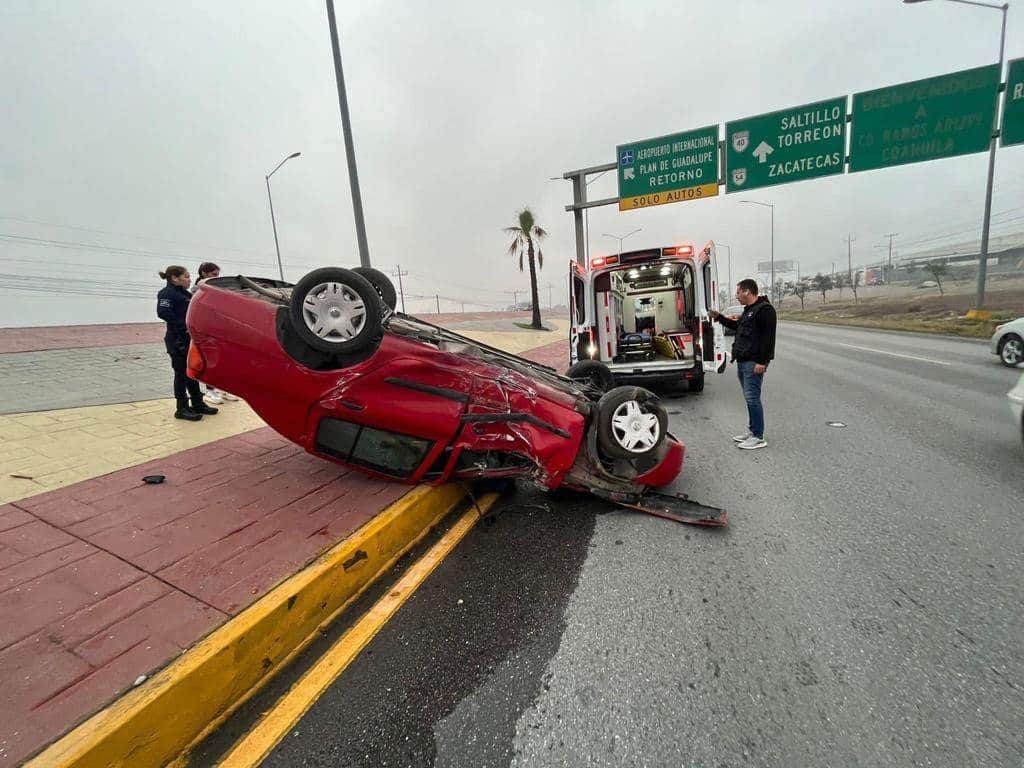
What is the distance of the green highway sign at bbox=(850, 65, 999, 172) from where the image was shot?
10727 millimetres

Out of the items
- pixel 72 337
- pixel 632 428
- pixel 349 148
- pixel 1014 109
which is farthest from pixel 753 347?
pixel 72 337

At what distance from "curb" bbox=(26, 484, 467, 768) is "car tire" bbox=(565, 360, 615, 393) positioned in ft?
10.6

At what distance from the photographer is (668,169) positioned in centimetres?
1237

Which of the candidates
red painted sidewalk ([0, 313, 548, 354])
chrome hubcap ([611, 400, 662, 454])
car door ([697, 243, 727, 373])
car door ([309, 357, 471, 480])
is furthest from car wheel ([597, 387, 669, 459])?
red painted sidewalk ([0, 313, 548, 354])

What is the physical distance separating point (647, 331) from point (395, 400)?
22.5ft

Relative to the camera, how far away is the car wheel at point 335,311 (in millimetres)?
2896

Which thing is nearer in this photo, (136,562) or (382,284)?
(136,562)

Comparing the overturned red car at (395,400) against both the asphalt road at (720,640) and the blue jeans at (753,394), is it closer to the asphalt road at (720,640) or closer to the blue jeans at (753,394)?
the asphalt road at (720,640)

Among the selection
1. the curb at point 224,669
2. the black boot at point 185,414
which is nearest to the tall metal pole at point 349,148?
the black boot at point 185,414

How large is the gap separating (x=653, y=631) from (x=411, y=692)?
1108 mm

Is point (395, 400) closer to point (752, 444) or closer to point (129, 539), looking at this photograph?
point (129, 539)

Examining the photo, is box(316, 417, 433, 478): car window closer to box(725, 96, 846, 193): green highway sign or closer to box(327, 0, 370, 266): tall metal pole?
box(327, 0, 370, 266): tall metal pole

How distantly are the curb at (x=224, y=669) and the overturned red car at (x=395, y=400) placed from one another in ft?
2.26

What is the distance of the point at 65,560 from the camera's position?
7.93ft
